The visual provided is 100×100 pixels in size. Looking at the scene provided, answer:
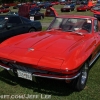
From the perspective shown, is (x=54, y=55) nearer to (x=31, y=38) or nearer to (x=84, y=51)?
(x=84, y=51)

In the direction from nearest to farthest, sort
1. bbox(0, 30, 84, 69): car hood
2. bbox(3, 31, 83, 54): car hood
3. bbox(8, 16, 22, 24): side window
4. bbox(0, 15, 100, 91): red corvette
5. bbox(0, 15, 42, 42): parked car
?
1. bbox(0, 15, 100, 91): red corvette
2. bbox(0, 30, 84, 69): car hood
3. bbox(3, 31, 83, 54): car hood
4. bbox(0, 15, 42, 42): parked car
5. bbox(8, 16, 22, 24): side window

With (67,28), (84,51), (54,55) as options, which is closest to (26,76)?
(54,55)

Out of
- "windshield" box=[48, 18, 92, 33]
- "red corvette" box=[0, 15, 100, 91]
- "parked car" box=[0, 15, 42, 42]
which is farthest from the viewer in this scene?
"parked car" box=[0, 15, 42, 42]

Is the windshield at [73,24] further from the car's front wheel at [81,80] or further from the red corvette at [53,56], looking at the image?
the car's front wheel at [81,80]

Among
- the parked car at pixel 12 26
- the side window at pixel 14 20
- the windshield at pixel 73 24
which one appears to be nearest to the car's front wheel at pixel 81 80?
the windshield at pixel 73 24

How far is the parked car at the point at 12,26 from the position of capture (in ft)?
24.9

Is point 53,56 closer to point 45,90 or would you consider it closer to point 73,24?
point 45,90

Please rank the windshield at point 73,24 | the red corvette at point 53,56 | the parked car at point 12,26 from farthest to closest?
the parked car at point 12,26
the windshield at point 73,24
the red corvette at point 53,56

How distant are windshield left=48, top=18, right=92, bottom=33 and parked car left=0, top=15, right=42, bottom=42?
3.04 meters

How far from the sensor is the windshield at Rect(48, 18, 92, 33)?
497 centimetres

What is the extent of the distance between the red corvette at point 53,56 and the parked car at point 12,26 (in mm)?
3331

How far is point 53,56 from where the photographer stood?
11.3 ft

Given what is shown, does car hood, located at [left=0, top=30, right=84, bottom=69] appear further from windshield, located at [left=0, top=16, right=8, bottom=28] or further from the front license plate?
windshield, located at [left=0, top=16, right=8, bottom=28]

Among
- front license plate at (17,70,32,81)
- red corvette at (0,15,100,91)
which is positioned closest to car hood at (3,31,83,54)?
red corvette at (0,15,100,91)
